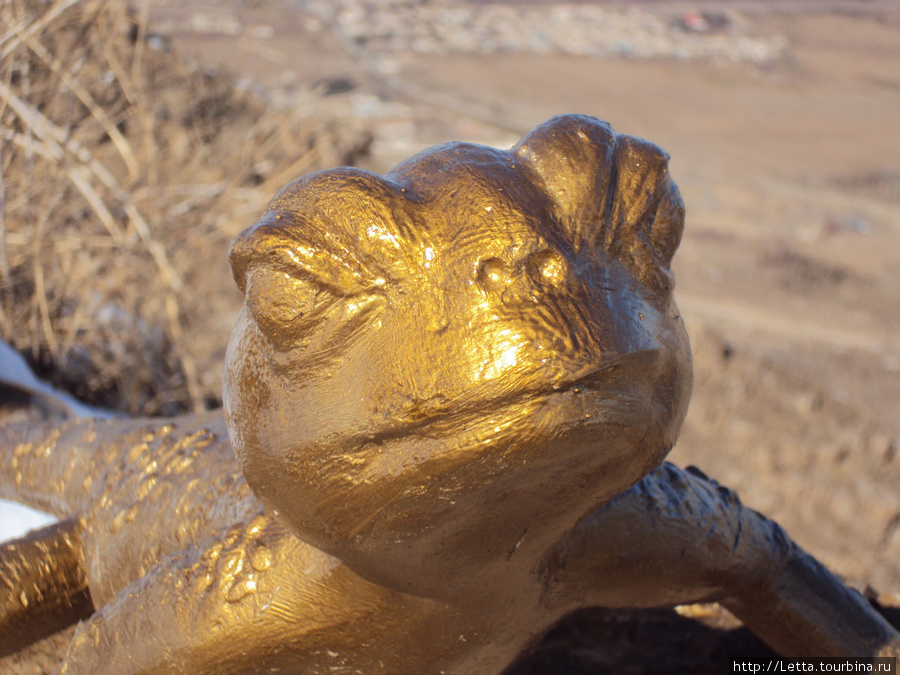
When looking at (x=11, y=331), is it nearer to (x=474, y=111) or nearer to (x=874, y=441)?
(x=874, y=441)

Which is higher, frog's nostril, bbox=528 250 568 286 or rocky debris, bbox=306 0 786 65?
frog's nostril, bbox=528 250 568 286

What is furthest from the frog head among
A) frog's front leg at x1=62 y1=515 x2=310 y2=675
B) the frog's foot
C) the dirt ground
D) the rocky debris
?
the rocky debris

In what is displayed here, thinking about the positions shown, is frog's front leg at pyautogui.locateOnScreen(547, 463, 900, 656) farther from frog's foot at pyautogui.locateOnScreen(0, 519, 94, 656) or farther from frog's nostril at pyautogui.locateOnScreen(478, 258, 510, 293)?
frog's foot at pyautogui.locateOnScreen(0, 519, 94, 656)

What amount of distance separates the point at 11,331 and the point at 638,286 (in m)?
2.58

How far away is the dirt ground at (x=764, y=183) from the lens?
3.15m

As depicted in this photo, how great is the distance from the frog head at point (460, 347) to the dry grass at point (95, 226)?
2.07 meters

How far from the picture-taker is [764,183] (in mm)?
6859

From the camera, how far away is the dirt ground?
10.3 ft

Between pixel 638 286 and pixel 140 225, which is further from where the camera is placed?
pixel 140 225

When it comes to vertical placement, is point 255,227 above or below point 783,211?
above

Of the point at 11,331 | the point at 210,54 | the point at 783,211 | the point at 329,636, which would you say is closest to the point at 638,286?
the point at 329,636

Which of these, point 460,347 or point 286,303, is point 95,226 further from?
point 460,347

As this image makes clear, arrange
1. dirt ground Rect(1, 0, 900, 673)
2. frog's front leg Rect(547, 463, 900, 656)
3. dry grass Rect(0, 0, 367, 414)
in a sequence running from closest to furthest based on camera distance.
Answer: frog's front leg Rect(547, 463, 900, 656), dry grass Rect(0, 0, 367, 414), dirt ground Rect(1, 0, 900, 673)

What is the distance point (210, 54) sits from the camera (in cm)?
740
